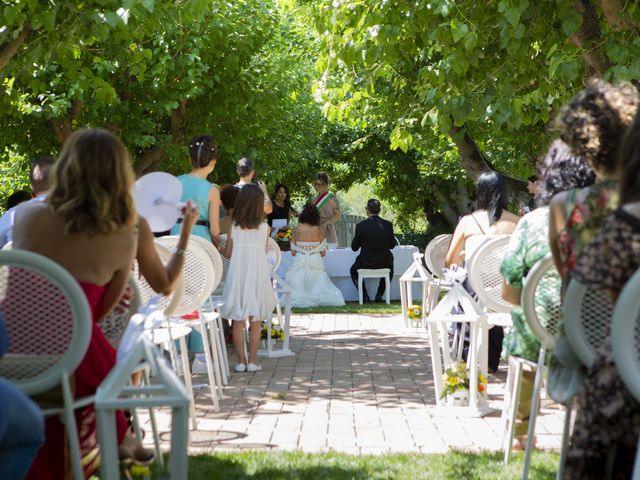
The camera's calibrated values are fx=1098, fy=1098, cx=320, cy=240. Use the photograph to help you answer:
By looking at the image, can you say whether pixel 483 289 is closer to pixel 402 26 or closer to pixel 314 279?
pixel 402 26

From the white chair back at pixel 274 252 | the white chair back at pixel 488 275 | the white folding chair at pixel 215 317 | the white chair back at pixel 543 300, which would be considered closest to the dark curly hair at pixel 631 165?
the white chair back at pixel 543 300

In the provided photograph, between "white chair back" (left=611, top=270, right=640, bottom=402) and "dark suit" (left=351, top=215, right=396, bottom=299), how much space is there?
15.8m

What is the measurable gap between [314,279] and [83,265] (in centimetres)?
1508

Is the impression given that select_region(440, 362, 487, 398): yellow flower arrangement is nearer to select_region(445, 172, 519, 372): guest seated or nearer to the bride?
select_region(445, 172, 519, 372): guest seated

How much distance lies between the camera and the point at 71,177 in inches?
156

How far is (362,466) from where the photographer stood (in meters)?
5.67

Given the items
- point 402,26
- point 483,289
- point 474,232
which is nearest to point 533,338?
point 483,289

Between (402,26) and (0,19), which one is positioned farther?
(402,26)

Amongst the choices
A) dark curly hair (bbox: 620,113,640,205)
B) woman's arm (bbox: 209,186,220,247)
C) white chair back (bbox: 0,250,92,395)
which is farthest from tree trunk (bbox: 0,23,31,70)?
dark curly hair (bbox: 620,113,640,205)

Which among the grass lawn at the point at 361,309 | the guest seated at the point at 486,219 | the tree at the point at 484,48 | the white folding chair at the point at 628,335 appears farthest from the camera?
the grass lawn at the point at 361,309

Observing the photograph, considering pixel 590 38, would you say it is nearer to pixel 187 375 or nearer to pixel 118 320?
pixel 187 375

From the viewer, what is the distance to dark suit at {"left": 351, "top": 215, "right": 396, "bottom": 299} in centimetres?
1905

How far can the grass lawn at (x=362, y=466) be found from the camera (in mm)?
5449

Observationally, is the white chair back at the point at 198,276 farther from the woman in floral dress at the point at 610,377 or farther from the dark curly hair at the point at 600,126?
the woman in floral dress at the point at 610,377
